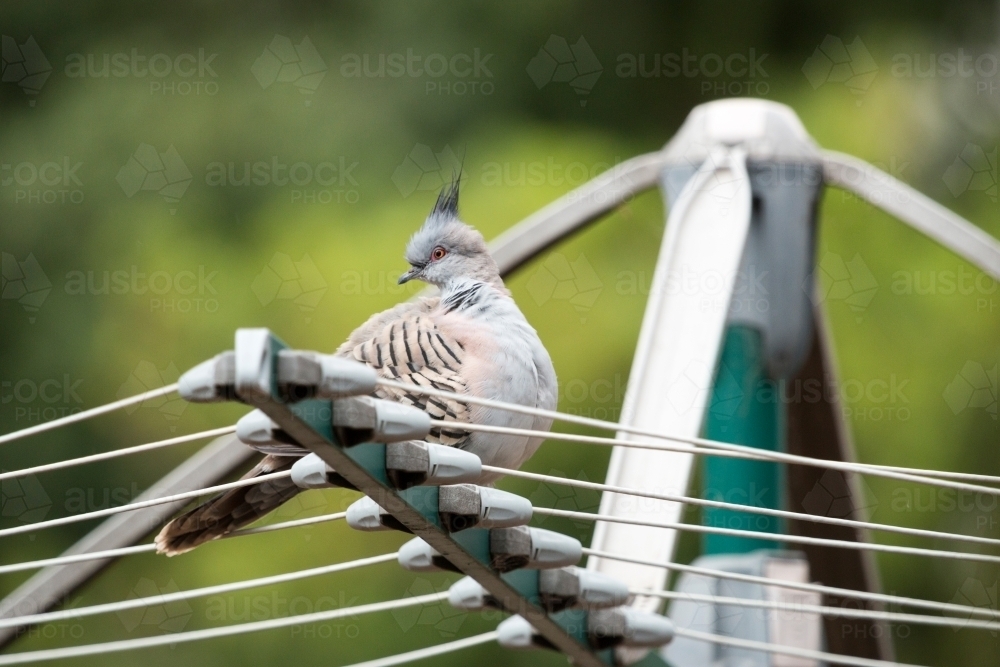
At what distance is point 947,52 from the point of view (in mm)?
4602

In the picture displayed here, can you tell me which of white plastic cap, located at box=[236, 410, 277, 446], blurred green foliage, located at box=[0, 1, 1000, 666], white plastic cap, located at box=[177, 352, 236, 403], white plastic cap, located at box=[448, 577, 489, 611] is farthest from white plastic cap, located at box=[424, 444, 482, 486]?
blurred green foliage, located at box=[0, 1, 1000, 666]

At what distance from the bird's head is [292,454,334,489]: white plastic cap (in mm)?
623

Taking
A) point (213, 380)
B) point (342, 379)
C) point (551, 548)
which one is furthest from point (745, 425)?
point (213, 380)

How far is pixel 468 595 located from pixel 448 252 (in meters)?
0.55

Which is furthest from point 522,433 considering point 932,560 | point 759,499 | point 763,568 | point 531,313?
point 932,560

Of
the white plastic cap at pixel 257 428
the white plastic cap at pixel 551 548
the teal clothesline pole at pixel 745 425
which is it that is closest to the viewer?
the white plastic cap at pixel 257 428

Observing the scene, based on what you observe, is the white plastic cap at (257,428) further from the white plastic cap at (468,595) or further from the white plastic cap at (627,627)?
the white plastic cap at (627,627)

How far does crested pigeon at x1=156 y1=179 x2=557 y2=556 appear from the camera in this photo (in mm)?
1627

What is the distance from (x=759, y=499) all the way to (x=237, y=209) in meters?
2.42

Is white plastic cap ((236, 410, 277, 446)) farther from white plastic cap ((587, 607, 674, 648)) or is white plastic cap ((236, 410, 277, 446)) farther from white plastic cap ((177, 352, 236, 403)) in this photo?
white plastic cap ((587, 607, 674, 648))

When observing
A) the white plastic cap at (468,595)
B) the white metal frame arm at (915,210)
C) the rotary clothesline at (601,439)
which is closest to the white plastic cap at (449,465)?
the rotary clothesline at (601,439)

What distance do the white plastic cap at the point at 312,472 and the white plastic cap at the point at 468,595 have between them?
53cm

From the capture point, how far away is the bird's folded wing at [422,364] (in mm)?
1609

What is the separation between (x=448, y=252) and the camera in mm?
1938
